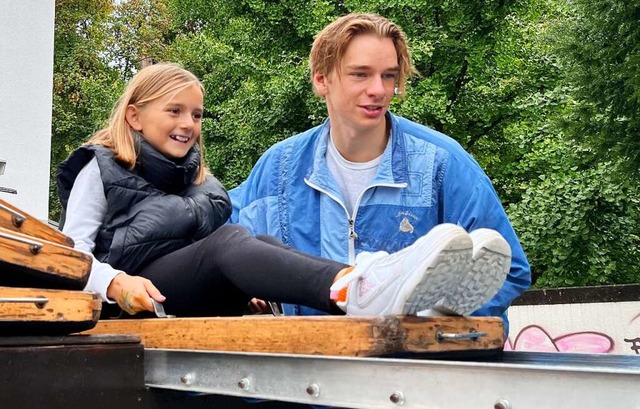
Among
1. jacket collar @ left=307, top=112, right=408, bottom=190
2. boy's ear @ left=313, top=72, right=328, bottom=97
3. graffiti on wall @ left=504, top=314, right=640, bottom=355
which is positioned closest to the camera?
jacket collar @ left=307, top=112, right=408, bottom=190

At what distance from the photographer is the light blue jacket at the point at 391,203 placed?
277 cm

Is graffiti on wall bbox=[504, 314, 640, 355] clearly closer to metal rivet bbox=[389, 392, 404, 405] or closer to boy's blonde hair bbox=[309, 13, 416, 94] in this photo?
boy's blonde hair bbox=[309, 13, 416, 94]

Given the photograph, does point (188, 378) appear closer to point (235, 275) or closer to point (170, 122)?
point (235, 275)

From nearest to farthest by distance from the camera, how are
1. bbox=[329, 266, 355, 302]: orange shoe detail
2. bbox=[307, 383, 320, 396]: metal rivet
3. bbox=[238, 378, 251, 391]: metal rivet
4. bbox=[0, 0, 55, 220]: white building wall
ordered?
bbox=[307, 383, 320, 396]: metal rivet → bbox=[238, 378, 251, 391]: metal rivet → bbox=[329, 266, 355, 302]: orange shoe detail → bbox=[0, 0, 55, 220]: white building wall

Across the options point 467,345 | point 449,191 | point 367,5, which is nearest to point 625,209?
point 367,5

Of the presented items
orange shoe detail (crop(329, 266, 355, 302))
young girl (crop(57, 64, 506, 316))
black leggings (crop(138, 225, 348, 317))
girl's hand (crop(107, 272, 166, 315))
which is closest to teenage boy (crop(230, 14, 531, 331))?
young girl (crop(57, 64, 506, 316))

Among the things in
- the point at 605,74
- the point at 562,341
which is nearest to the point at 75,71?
the point at 562,341

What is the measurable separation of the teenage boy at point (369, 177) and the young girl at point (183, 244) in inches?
11.1

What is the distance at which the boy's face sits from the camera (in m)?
2.82

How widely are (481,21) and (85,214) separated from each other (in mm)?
11600

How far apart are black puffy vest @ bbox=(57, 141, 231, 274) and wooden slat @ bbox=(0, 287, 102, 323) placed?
702 millimetres

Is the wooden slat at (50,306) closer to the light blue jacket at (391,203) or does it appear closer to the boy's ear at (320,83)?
the light blue jacket at (391,203)

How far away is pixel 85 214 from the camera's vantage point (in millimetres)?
2664

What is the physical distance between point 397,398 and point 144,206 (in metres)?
1.31
